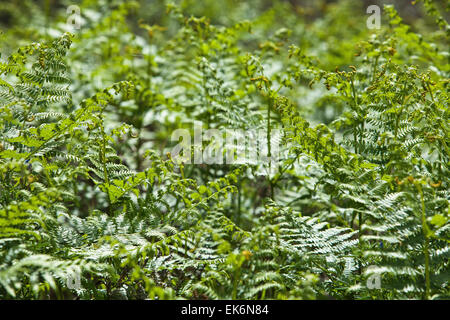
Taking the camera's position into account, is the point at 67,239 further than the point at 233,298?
Yes

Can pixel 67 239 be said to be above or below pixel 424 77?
below

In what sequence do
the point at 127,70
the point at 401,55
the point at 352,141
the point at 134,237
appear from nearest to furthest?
1. the point at 134,237
2. the point at 352,141
3. the point at 127,70
4. the point at 401,55

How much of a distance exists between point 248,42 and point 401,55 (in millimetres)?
2840

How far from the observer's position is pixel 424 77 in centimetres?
238

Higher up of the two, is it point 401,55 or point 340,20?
point 340,20

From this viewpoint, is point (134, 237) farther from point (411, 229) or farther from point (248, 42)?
point (248, 42)

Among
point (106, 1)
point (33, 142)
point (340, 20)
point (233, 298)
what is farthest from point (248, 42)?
point (233, 298)

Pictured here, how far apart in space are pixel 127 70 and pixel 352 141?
231 cm

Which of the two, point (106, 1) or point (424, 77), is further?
point (106, 1)

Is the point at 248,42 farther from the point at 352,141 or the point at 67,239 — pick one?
the point at 67,239

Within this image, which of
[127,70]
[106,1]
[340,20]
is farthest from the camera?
[340,20]

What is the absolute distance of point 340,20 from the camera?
6.27 meters
